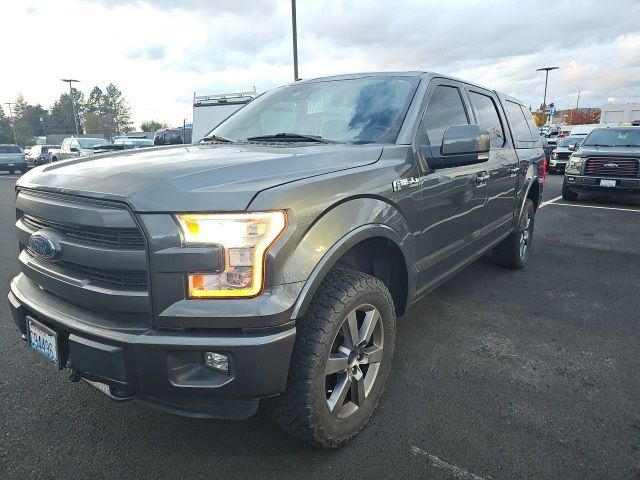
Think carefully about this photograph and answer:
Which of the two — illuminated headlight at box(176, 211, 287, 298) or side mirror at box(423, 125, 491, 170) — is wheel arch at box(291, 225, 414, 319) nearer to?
illuminated headlight at box(176, 211, 287, 298)

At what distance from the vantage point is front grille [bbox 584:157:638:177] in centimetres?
975

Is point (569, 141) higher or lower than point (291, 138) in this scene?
lower

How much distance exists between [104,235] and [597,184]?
35.9 feet

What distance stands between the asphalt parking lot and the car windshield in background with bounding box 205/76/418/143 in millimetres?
1573

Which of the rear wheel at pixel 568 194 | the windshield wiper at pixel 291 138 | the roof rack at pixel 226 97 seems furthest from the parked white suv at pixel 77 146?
the windshield wiper at pixel 291 138

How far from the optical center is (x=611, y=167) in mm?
10016

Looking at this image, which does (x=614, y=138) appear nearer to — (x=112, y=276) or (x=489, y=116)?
(x=489, y=116)

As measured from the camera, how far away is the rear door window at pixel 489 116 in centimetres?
385

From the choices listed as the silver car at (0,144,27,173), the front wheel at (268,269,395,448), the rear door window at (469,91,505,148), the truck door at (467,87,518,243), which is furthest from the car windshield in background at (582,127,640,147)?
the silver car at (0,144,27,173)

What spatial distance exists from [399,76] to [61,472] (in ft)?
9.66

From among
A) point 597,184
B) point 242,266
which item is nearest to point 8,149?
point 597,184

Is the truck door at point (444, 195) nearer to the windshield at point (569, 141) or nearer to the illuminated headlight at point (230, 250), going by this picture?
the illuminated headlight at point (230, 250)

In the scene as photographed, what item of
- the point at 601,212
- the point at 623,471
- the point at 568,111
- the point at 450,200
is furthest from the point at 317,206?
the point at 568,111

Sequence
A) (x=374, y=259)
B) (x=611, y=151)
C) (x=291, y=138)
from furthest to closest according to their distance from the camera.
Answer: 1. (x=611, y=151)
2. (x=291, y=138)
3. (x=374, y=259)
